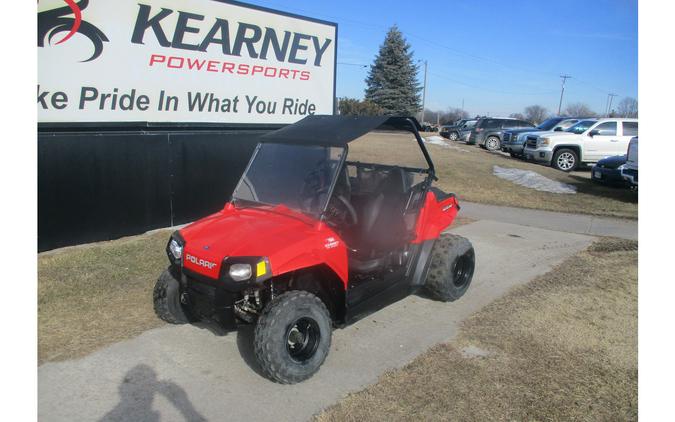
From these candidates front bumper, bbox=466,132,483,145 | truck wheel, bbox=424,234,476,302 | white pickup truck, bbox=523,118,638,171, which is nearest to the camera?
truck wheel, bbox=424,234,476,302

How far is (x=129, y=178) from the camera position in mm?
6949

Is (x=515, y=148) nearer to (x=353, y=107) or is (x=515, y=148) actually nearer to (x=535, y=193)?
(x=535, y=193)

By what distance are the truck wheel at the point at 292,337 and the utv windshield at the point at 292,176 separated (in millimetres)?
754

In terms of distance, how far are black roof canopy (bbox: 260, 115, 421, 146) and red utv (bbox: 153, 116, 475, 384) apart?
0.01 m

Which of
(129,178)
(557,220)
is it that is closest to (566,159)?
(557,220)

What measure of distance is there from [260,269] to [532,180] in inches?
499

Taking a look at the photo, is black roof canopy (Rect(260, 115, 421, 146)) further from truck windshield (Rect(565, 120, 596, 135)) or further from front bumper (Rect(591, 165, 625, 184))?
truck windshield (Rect(565, 120, 596, 135))

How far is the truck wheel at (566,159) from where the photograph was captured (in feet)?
56.7

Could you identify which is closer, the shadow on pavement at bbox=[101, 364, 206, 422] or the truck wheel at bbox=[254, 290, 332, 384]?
the shadow on pavement at bbox=[101, 364, 206, 422]

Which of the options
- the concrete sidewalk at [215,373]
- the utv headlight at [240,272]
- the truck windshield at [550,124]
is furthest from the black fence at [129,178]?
the truck windshield at [550,124]

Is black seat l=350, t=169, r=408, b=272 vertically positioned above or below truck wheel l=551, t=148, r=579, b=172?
below

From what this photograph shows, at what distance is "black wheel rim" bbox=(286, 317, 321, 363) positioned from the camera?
3473 mm

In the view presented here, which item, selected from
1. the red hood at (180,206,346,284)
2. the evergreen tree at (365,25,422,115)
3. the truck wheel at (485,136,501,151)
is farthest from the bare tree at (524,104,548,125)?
the red hood at (180,206,346,284)

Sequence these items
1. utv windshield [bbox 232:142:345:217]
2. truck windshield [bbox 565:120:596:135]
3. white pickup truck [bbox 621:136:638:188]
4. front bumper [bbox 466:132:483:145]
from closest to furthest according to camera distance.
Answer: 1. utv windshield [bbox 232:142:345:217]
2. white pickup truck [bbox 621:136:638:188]
3. truck windshield [bbox 565:120:596:135]
4. front bumper [bbox 466:132:483:145]
